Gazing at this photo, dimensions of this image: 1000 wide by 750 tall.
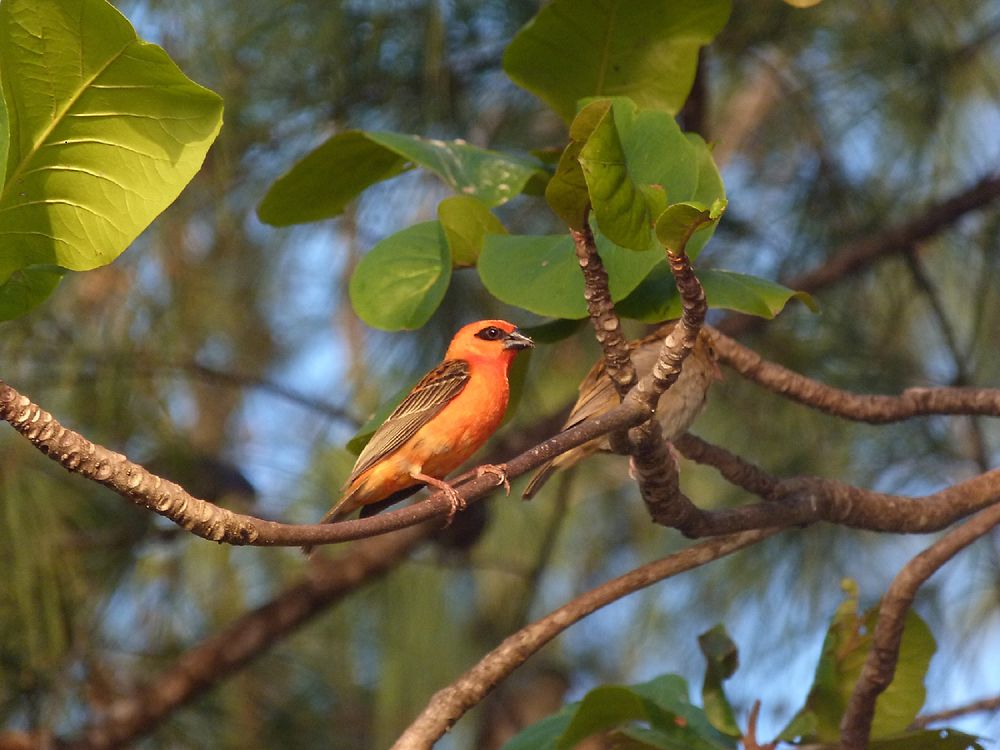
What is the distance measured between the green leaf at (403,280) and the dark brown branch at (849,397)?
601 millimetres

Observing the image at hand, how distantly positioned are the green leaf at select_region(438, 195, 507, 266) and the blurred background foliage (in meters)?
1.17

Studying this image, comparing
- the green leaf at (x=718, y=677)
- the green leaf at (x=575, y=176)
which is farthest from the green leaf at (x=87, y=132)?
the green leaf at (x=718, y=677)

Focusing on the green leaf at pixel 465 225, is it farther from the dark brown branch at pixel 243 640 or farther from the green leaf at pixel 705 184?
the dark brown branch at pixel 243 640

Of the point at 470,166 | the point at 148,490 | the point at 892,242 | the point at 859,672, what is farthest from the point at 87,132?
the point at 892,242

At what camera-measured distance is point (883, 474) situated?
4105 millimetres

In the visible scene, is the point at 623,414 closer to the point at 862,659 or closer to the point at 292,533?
the point at 292,533

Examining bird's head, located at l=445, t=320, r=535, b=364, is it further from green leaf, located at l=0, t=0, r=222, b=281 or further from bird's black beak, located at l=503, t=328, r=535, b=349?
green leaf, located at l=0, t=0, r=222, b=281

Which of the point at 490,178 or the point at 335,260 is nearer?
the point at 490,178

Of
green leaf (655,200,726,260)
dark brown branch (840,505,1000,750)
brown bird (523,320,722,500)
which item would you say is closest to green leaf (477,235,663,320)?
green leaf (655,200,726,260)

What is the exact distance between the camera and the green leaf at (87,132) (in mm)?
1541

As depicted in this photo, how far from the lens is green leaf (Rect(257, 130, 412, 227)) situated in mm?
2408

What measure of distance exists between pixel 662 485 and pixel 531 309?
1.17 ft

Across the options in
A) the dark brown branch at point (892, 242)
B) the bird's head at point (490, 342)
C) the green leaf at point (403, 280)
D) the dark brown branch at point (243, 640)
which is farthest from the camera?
the dark brown branch at point (243, 640)

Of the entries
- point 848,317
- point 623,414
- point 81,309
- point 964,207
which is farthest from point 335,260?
point 623,414
